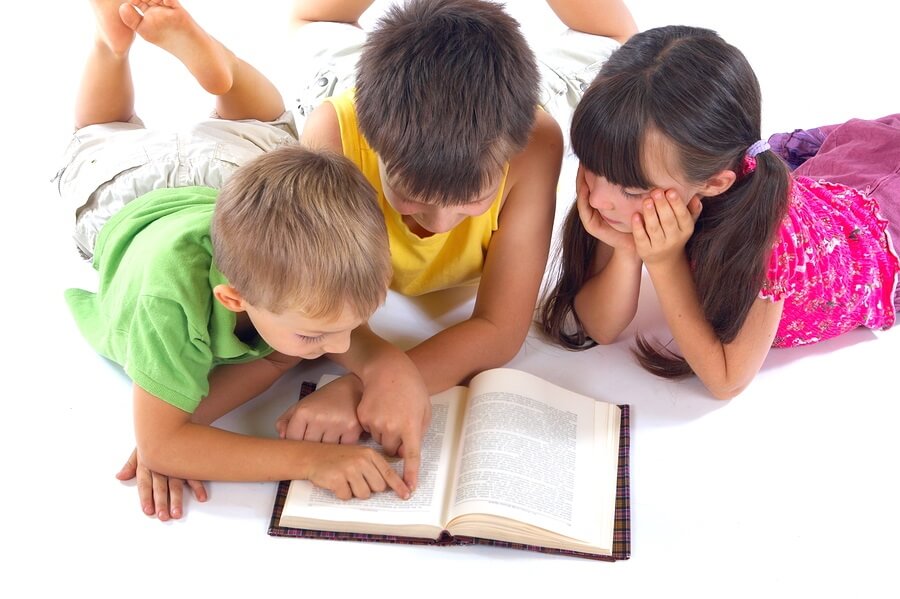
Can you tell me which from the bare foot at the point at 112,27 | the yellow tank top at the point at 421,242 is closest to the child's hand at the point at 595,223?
the yellow tank top at the point at 421,242

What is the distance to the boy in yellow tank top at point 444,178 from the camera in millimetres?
1182

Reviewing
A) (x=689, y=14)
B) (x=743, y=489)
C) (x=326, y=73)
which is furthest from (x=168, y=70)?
(x=743, y=489)

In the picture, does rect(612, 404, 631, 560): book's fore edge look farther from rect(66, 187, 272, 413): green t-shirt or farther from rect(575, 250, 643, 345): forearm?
rect(66, 187, 272, 413): green t-shirt

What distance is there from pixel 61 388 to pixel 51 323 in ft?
0.51

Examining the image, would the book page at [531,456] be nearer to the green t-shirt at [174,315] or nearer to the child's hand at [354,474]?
the child's hand at [354,474]

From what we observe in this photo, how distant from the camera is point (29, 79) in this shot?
7.24 ft

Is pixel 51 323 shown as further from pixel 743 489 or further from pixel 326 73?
pixel 743 489

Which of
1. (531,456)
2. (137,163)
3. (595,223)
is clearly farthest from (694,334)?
(137,163)

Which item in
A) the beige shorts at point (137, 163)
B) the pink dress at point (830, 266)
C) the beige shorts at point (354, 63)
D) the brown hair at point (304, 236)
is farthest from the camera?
the beige shorts at point (354, 63)

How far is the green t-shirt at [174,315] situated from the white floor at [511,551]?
147mm

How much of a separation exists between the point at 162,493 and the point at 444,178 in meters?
0.54

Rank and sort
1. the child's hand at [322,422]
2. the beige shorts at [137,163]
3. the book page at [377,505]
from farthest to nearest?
1. the beige shorts at [137,163]
2. the child's hand at [322,422]
3. the book page at [377,505]

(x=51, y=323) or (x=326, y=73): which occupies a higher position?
(x=326, y=73)

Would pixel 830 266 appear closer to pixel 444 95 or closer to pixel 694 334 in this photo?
pixel 694 334
